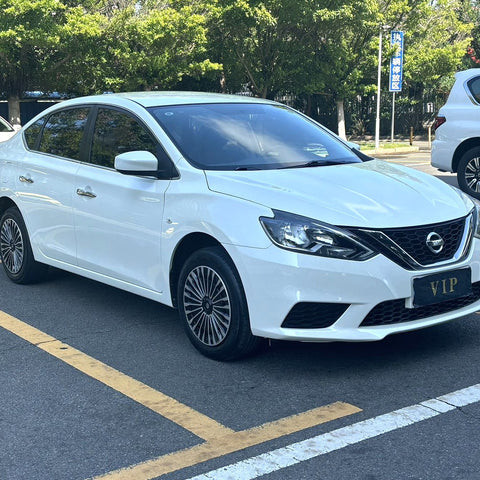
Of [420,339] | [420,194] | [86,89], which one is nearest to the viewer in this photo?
[420,194]

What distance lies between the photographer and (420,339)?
504 cm

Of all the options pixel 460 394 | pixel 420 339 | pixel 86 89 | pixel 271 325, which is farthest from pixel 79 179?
pixel 86 89

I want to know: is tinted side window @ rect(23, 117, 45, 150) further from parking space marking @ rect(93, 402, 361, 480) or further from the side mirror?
parking space marking @ rect(93, 402, 361, 480)

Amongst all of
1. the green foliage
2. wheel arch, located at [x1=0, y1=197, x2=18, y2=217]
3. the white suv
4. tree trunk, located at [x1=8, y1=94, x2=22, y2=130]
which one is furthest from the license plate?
tree trunk, located at [x1=8, y1=94, x2=22, y2=130]

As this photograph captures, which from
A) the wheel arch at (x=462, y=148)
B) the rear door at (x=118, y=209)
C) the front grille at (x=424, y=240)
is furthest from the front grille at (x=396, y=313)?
the wheel arch at (x=462, y=148)

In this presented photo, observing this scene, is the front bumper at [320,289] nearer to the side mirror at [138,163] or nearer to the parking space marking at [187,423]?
the parking space marking at [187,423]

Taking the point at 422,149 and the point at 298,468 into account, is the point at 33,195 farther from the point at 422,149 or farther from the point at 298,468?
the point at 422,149

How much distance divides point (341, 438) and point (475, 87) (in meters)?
8.41

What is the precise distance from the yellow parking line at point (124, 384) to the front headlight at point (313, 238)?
40.5 inches

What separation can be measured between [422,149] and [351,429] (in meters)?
24.9

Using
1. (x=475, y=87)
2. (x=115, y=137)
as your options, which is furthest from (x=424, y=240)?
(x=475, y=87)

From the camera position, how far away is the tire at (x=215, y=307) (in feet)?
14.6

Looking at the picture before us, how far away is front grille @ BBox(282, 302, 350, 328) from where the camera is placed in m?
4.24

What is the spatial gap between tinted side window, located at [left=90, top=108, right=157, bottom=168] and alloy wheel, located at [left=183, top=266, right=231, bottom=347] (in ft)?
3.38
